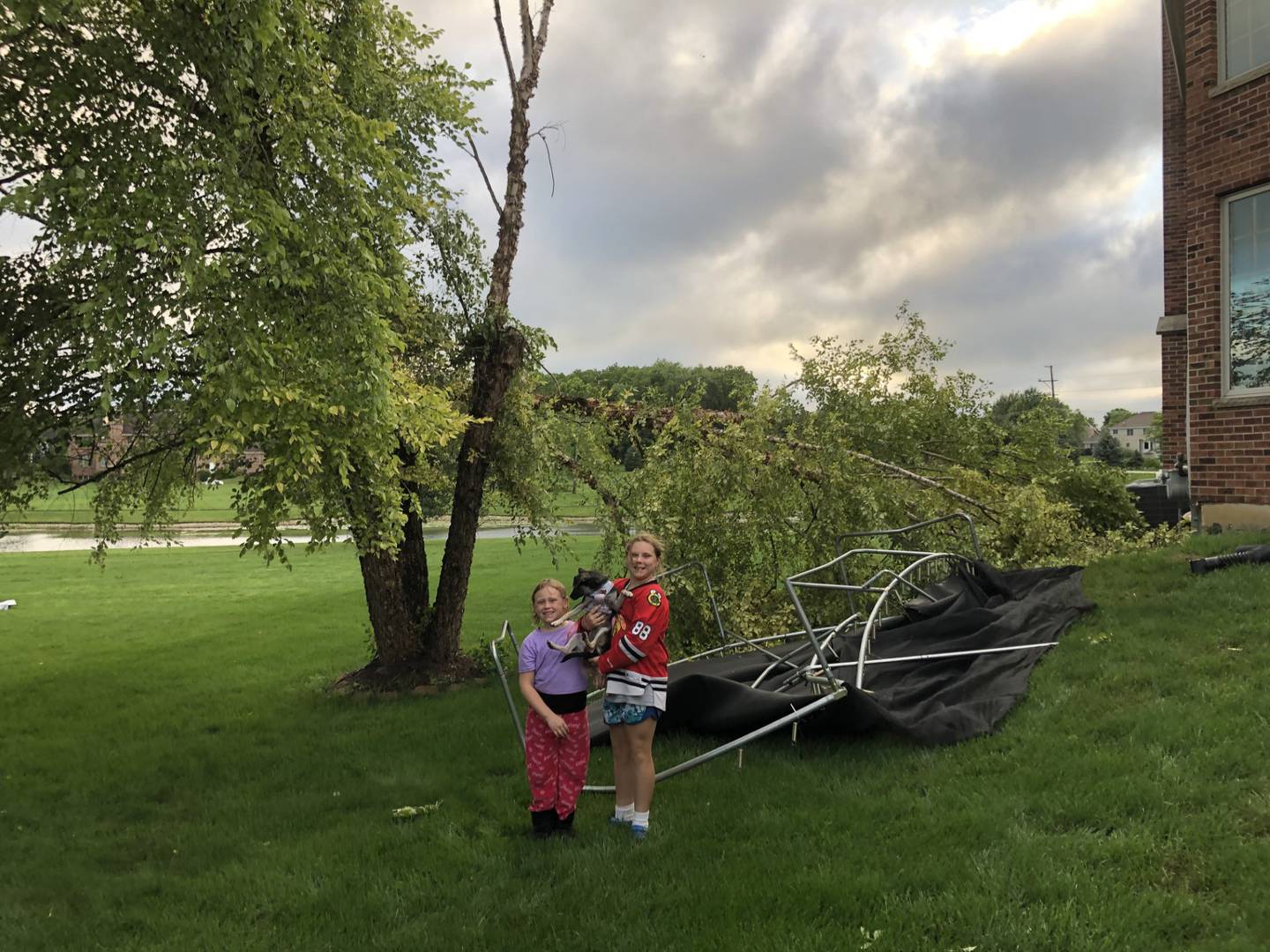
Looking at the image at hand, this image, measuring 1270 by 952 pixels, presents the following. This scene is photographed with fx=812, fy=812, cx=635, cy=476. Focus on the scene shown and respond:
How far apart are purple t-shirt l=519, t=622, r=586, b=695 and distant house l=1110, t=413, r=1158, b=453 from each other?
453 feet

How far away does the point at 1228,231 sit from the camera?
28.1 feet

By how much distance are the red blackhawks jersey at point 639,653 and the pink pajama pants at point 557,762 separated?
266 millimetres

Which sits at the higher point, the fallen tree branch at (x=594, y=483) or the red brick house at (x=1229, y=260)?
the red brick house at (x=1229, y=260)

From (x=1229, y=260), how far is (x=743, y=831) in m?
8.35

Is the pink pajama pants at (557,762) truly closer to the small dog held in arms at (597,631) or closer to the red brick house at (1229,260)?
the small dog held in arms at (597,631)

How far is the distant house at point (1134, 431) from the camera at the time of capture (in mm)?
123125

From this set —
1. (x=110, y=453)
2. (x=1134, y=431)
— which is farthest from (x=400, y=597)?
(x=1134, y=431)

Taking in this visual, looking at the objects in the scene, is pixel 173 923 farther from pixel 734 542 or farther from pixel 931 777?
pixel 734 542

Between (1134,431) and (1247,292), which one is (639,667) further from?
(1134,431)

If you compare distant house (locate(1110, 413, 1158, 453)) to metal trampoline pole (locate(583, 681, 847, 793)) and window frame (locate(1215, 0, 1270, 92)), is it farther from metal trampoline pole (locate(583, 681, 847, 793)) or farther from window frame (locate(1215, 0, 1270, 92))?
metal trampoline pole (locate(583, 681, 847, 793))

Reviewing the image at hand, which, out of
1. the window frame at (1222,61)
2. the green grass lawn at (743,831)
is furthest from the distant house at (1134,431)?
the green grass lawn at (743,831)

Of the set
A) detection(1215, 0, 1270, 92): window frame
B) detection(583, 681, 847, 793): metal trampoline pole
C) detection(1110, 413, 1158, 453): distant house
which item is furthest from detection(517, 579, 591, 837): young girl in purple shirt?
detection(1110, 413, 1158, 453): distant house

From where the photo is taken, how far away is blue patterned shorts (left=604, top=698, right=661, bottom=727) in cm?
393

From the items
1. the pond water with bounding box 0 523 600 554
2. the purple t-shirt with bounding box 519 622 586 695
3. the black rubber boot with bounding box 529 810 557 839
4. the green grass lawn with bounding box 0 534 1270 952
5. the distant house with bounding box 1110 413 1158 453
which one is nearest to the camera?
the green grass lawn with bounding box 0 534 1270 952
